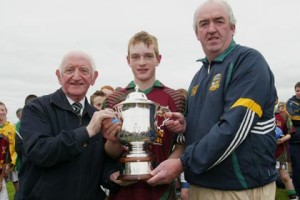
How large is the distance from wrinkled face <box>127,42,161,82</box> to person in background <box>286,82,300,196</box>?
6.68 meters

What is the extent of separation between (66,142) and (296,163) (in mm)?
7451

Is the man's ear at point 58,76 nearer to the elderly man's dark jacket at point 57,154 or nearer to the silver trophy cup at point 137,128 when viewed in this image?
the elderly man's dark jacket at point 57,154

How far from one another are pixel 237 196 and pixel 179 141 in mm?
768

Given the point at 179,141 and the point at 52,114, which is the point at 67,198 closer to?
the point at 52,114

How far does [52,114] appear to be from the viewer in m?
2.96

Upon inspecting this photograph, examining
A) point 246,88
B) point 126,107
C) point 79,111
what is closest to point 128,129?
point 126,107

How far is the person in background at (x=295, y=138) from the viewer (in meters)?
8.69

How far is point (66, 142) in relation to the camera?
268 cm

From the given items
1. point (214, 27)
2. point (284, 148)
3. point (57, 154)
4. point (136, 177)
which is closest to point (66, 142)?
point (57, 154)

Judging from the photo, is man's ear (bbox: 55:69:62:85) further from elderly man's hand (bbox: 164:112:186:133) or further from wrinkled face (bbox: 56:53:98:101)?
elderly man's hand (bbox: 164:112:186:133)

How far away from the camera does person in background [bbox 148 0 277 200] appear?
257 cm

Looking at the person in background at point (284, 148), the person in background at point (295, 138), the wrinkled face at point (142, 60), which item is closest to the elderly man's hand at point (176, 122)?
the wrinkled face at point (142, 60)

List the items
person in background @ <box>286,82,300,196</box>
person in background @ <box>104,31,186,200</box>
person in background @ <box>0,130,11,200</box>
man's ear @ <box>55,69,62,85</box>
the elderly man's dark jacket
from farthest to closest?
person in background @ <box>286,82,300,196</box> < person in background @ <box>0,130,11,200</box> < person in background @ <box>104,31,186,200</box> < man's ear @ <box>55,69,62,85</box> < the elderly man's dark jacket

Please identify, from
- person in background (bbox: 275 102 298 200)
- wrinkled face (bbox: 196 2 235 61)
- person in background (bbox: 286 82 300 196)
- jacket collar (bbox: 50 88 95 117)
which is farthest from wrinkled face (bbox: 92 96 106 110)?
person in background (bbox: 286 82 300 196)
